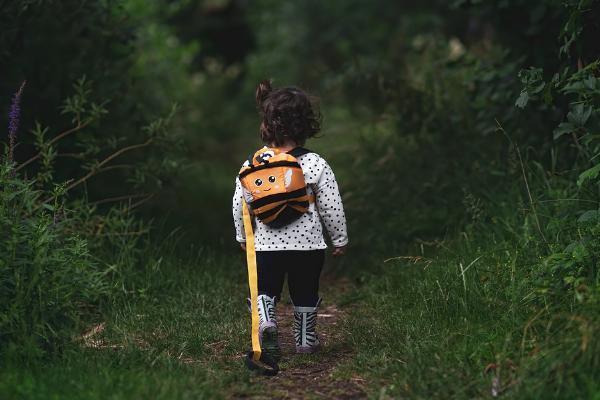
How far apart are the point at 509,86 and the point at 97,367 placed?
13.0ft

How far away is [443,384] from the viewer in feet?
12.7

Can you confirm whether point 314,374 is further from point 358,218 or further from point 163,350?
point 358,218

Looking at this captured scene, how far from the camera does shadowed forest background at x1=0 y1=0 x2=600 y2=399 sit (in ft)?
13.3

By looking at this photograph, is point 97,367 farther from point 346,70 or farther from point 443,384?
point 346,70

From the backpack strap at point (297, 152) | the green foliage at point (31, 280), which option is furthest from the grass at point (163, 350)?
the backpack strap at point (297, 152)

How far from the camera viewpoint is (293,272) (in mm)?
4711

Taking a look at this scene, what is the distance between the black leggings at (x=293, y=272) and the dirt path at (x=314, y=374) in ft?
0.96

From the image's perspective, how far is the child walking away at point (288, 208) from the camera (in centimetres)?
448

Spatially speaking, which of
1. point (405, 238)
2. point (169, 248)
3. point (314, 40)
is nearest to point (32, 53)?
point (169, 248)

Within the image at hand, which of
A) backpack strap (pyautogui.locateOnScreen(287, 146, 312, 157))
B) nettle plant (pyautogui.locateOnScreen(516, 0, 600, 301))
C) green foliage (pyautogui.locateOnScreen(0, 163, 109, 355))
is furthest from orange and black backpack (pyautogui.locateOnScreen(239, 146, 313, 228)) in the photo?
nettle plant (pyautogui.locateOnScreen(516, 0, 600, 301))

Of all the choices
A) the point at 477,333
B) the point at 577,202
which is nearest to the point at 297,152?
the point at 477,333

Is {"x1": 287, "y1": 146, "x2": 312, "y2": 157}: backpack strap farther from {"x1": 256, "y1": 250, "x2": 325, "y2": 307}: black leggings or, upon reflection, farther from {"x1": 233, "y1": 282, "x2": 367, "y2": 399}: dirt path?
{"x1": 233, "y1": 282, "x2": 367, "y2": 399}: dirt path

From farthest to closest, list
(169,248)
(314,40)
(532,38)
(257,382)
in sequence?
(314,40) → (532,38) → (169,248) → (257,382)

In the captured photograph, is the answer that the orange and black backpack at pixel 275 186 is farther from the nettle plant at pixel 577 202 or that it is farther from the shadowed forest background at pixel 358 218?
the nettle plant at pixel 577 202
